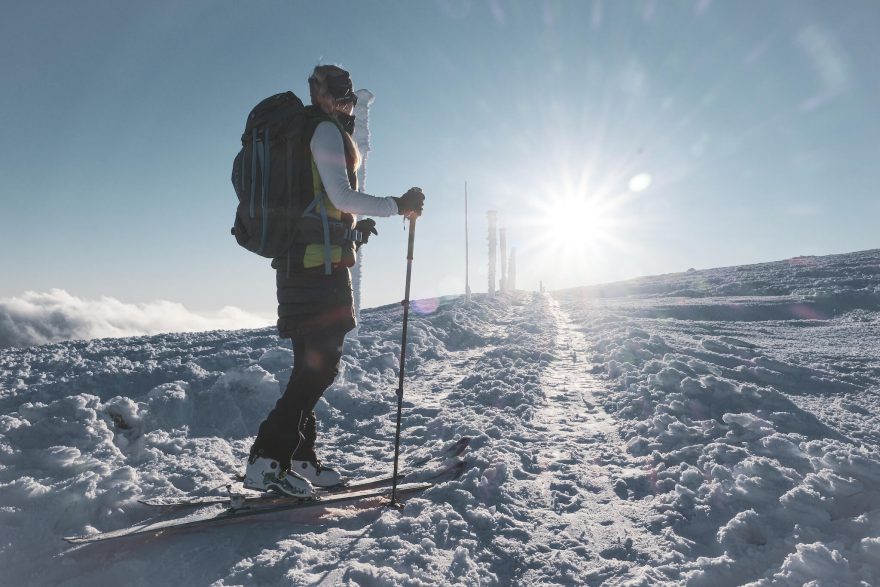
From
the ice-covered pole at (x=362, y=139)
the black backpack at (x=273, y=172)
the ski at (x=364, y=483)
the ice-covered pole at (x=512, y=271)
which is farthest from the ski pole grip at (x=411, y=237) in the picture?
the ice-covered pole at (x=512, y=271)

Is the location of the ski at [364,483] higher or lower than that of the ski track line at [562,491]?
higher

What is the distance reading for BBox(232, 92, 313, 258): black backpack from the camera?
309 centimetres

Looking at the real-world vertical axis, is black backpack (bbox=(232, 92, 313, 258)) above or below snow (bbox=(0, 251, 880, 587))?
above

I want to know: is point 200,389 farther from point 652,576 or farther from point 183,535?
point 652,576

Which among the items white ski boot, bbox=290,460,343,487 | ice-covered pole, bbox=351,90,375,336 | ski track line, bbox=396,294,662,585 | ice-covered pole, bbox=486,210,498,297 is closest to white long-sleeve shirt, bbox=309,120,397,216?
white ski boot, bbox=290,460,343,487

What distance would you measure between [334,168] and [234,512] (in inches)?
96.2

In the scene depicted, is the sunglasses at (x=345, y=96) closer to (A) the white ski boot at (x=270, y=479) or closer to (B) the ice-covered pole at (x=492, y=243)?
(A) the white ski boot at (x=270, y=479)

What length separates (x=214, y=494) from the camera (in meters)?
A: 3.58

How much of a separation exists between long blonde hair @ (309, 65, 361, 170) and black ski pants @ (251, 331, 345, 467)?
1334mm

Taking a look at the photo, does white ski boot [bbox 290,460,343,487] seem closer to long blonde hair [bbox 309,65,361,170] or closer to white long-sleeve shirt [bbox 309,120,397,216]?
white long-sleeve shirt [bbox 309,120,397,216]

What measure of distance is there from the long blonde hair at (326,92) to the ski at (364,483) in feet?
8.26

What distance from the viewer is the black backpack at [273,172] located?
3.09 m

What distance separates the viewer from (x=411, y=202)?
3375mm

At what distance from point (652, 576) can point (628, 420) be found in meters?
2.88
